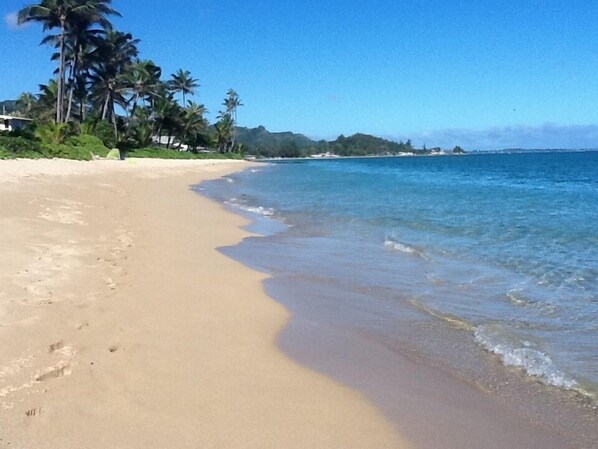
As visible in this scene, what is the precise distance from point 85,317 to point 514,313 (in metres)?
4.68

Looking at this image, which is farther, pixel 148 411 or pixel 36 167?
pixel 36 167

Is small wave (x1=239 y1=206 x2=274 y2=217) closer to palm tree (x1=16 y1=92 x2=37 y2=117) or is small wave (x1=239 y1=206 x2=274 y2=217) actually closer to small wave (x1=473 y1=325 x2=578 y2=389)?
small wave (x1=473 y1=325 x2=578 y2=389)

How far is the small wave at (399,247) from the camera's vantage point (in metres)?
10.1

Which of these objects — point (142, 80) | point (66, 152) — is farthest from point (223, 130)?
point (66, 152)

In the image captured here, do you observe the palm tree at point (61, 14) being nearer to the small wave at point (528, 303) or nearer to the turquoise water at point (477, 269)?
the turquoise water at point (477, 269)

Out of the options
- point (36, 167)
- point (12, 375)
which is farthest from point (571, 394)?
point (36, 167)

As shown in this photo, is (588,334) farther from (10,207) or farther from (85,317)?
(10,207)

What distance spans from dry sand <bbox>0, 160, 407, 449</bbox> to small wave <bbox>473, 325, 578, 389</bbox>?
5.35 ft

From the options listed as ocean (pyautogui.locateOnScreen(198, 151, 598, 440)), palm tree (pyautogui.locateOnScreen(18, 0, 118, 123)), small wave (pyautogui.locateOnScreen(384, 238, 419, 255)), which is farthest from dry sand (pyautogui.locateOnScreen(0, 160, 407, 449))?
palm tree (pyautogui.locateOnScreen(18, 0, 118, 123))

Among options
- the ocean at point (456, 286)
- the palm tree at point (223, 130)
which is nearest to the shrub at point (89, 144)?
the ocean at point (456, 286)

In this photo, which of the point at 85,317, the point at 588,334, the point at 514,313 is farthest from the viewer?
the point at 514,313

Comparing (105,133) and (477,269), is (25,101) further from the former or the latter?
(477,269)

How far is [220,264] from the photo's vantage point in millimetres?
8266

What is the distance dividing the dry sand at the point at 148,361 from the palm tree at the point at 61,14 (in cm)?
3394
